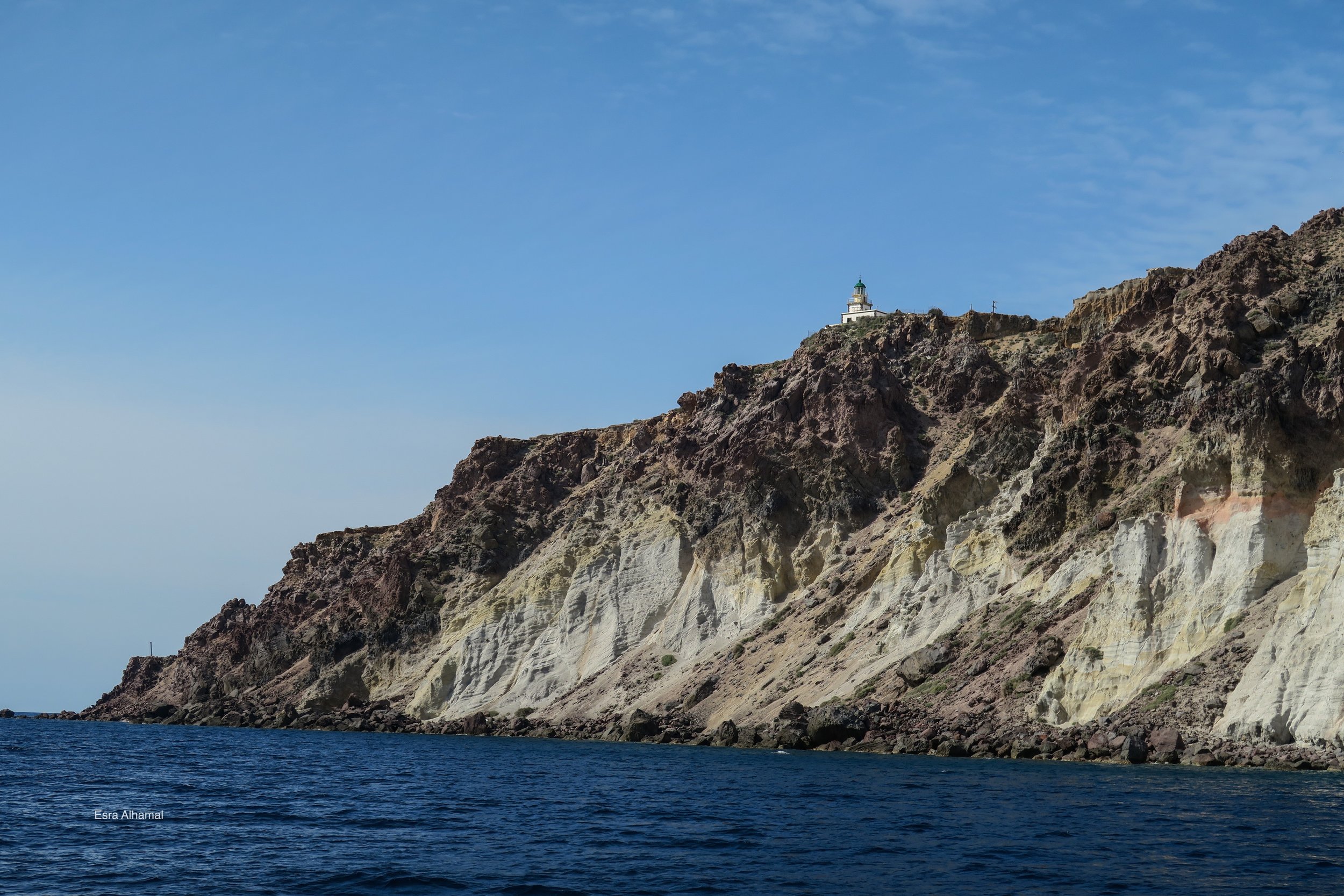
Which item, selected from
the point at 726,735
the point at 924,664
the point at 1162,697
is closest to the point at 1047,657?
the point at 1162,697

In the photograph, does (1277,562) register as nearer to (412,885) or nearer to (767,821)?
(767,821)

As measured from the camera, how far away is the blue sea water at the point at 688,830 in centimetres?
2855

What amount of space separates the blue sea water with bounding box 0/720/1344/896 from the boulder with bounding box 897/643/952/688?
12.5 meters

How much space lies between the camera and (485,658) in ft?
350

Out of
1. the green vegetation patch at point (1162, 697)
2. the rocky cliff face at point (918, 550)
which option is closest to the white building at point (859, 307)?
the rocky cliff face at point (918, 550)

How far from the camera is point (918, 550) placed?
277 ft

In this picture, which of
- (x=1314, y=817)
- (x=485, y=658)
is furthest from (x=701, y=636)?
(x=1314, y=817)

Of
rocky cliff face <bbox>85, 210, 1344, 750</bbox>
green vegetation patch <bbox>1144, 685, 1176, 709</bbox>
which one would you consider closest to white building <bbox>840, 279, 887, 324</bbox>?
rocky cliff face <bbox>85, 210, 1344, 750</bbox>

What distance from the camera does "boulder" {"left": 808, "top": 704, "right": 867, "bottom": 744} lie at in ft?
225

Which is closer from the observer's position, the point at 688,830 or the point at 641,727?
the point at 688,830

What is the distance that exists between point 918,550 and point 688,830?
4990cm

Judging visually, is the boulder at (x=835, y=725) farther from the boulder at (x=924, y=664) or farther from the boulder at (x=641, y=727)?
the boulder at (x=641, y=727)

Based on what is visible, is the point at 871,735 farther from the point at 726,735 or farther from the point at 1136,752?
the point at 1136,752

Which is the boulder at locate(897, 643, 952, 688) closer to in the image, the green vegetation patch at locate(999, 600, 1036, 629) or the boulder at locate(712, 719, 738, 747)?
the green vegetation patch at locate(999, 600, 1036, 629)
